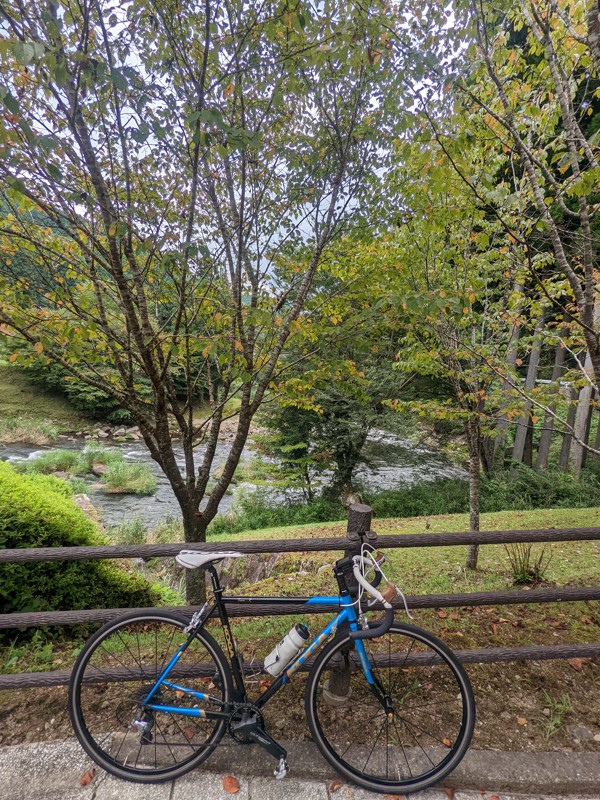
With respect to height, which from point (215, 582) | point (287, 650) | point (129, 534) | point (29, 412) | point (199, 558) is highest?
point (199, 558)

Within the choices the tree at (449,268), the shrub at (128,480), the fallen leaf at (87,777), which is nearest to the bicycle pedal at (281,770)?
the fallen leaf at (87,777)

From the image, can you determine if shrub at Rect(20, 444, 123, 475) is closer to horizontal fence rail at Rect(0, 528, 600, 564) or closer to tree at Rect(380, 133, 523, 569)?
tree at Rect(380, 133, 523, 569)

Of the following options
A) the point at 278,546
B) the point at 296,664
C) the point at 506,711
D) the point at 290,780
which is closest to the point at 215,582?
the point at 278,546

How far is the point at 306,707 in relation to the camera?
1.92 meters

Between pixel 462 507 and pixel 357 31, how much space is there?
39.1ft

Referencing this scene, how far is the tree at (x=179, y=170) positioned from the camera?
2.21 meters

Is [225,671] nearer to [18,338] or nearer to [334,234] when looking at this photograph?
[18,338]

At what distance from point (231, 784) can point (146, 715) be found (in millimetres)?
525

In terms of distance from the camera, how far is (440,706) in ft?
7.47

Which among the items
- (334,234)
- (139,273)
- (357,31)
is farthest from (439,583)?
(357,31)

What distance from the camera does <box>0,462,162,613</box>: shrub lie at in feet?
10.4

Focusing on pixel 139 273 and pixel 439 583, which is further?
pixel 439 583

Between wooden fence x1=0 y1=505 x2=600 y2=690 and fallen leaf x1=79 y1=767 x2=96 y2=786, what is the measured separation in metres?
0.46

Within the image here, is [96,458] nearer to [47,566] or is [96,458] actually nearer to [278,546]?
[47,566]
